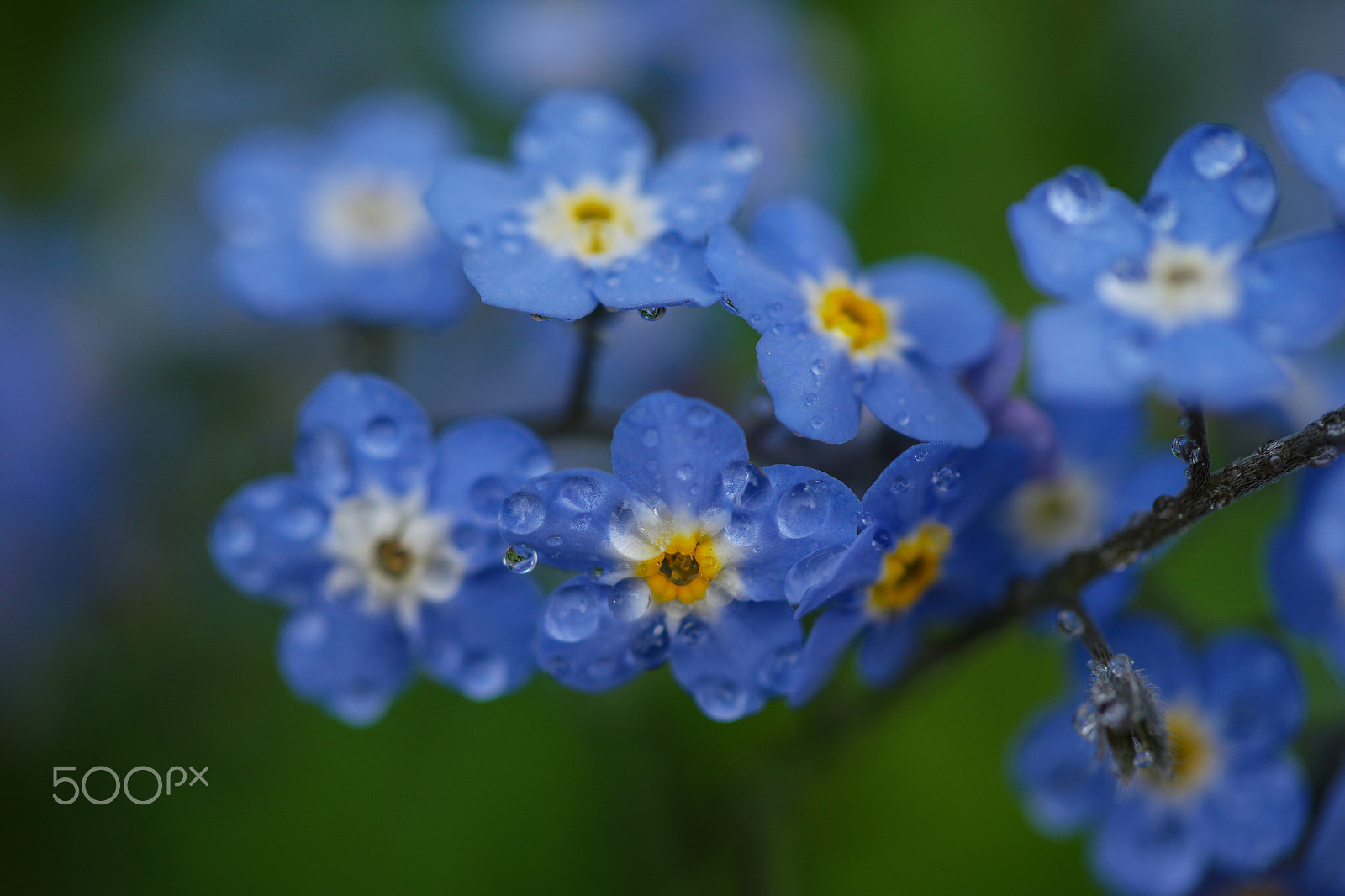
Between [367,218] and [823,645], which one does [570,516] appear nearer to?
[823,645]

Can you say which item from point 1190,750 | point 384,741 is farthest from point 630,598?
point 384,741

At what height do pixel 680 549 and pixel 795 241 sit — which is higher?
pixel 795 241

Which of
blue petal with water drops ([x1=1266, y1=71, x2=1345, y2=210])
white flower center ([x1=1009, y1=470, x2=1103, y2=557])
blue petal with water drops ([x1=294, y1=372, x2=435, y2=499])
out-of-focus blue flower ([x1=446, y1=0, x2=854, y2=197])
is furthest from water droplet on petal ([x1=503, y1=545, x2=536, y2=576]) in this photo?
out-of-focus blue flower ([x1=446, y1=0, x2=854, y2=197])

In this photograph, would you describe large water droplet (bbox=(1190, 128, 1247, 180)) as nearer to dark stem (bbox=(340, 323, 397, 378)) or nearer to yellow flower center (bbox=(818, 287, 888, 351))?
yellow flower center (bbox=(818, 287, 888, 351))

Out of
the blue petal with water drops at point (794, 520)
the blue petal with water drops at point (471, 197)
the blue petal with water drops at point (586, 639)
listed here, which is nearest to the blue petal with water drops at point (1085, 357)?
the blue petal with water drops at point (794, 520)

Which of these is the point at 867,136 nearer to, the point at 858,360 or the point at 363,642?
the point at 858,360

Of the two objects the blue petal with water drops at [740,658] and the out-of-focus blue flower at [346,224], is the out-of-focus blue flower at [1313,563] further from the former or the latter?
the out-of-focus blue flower at [346,224]
